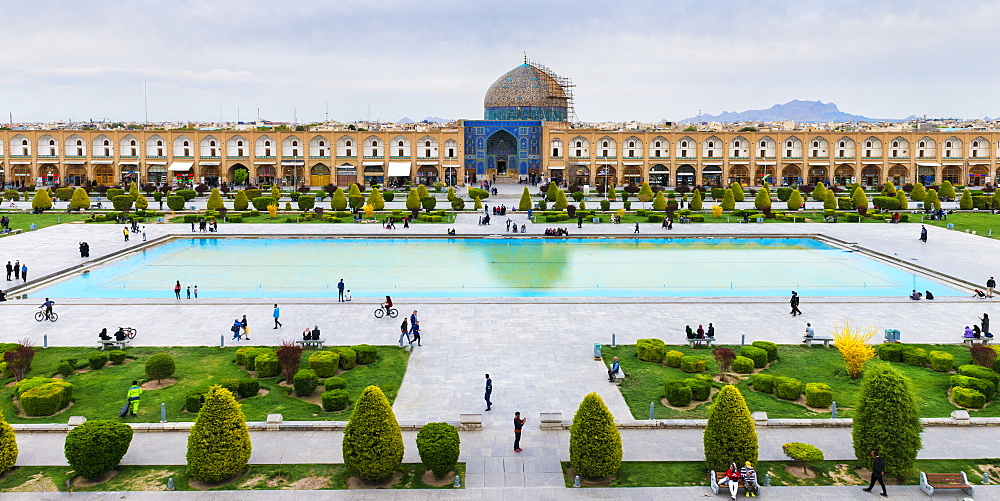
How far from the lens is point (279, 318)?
1992 cm

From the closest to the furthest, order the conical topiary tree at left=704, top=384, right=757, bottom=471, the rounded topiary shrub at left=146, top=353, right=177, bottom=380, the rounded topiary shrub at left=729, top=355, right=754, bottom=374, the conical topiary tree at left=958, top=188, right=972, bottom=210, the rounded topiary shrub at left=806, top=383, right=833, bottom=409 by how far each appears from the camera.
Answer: the conical topiary tree at left=704, top=384, right=757, bottom=471, the rounded topiary shrub at left=806, top=383, right=833, bottom=409, the rounded topiary shrub at left=146, top=353, right=177, bottom=380, the rounded topiary shrub at left=729, top=355, right=754, bottom=374, the conical topiary tree at left=958, top=188, right=972, bottom=210

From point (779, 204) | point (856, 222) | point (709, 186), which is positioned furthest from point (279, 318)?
point (709, 186)

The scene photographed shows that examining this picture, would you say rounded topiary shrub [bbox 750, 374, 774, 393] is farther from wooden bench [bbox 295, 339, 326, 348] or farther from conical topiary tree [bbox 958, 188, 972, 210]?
conical topiary tree [bbox 958, 188, 972, 210]

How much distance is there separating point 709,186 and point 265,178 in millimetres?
35839

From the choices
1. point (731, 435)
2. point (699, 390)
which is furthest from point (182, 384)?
point (731, 435)

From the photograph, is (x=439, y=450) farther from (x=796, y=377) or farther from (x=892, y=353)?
(x=892, y=353)

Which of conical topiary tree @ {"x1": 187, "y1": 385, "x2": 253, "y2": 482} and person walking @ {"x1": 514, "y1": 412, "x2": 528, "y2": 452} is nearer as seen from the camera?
conical topiary tree @ {"x1": 187, "y1": 385, "x2": 253, "y2": 482}

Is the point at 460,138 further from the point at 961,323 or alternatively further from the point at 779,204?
the point at 961,323

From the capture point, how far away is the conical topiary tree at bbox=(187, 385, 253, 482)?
10461mm

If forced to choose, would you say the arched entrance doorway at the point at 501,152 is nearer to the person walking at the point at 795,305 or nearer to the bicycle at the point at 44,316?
the person walking at the point at 795,305

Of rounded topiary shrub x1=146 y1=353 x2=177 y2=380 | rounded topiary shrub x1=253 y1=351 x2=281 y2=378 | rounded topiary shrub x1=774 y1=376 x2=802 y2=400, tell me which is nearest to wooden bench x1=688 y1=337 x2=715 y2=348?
rounded topiary shrub x1=774 y1=376 x2=802 y2=400

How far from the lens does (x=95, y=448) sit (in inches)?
417

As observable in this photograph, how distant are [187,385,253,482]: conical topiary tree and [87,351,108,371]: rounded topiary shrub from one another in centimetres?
625

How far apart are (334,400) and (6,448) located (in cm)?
466
